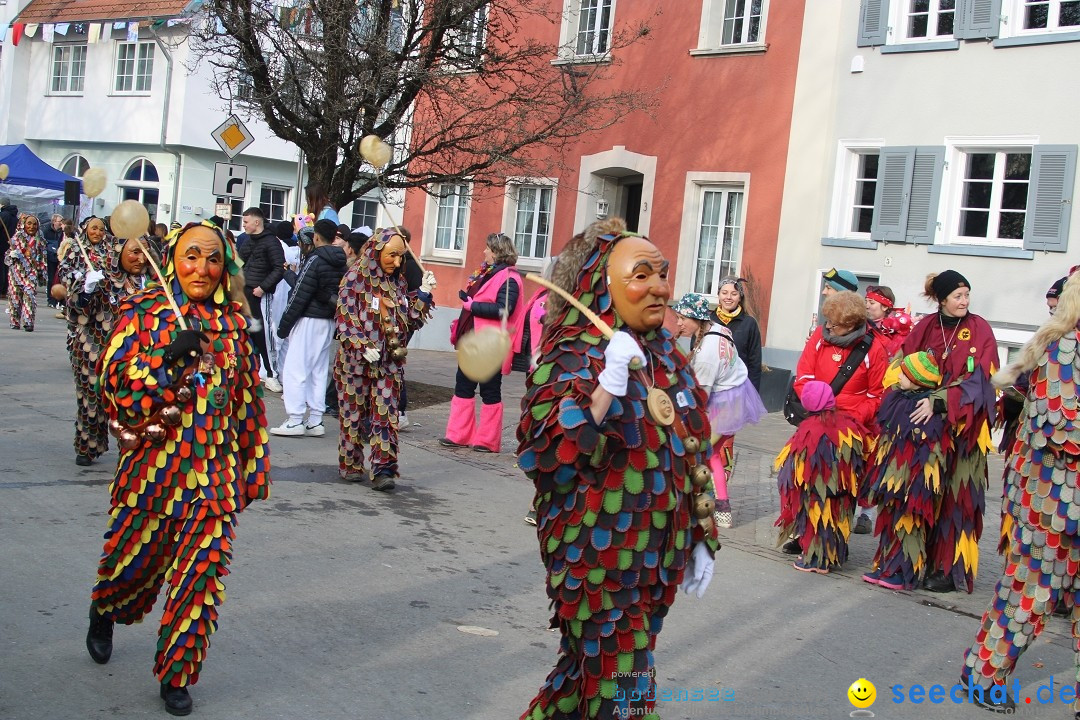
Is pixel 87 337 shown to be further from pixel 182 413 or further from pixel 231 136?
pixel 231 136

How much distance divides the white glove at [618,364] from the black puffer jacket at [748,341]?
602cm

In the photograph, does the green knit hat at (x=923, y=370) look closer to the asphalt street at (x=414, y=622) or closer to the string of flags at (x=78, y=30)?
the asphalt street at (x=414, y=622)

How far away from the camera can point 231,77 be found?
13453mm

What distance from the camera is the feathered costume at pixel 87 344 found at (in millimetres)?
8617

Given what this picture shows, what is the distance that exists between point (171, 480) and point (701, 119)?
14822mm

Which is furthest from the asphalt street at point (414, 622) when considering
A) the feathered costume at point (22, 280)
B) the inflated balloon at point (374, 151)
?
the feathered costume at point (22, 280)

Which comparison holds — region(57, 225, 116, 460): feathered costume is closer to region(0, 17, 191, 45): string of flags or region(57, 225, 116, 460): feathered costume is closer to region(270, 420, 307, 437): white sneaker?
region(270, 420, 307, 437): white sneaker

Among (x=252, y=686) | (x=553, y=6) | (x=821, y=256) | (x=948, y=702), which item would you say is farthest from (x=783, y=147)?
(x=252, y=686)

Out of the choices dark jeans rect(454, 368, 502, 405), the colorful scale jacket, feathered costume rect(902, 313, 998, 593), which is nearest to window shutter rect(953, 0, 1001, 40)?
dark jeans rect(454, 368, 502, 405)

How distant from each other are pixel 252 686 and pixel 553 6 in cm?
1707

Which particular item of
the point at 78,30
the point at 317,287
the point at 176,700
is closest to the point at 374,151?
the point at 317,287

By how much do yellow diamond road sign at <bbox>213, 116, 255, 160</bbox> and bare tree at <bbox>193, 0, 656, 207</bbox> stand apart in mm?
289

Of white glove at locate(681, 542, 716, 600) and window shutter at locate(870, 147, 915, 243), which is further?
window shutter at locate(870, 147, 915, 243)

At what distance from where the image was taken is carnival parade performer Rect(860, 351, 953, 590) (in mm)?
7051
